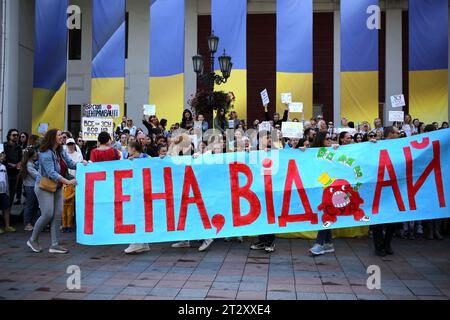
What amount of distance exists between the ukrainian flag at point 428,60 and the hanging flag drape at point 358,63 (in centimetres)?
118

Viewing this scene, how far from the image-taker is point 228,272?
19.2 feet

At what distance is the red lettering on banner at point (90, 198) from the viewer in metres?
6.70

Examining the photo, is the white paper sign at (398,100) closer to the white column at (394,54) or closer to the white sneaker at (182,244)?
the white column at (394,54)

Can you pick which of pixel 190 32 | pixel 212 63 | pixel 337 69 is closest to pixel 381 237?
pixel 212 63

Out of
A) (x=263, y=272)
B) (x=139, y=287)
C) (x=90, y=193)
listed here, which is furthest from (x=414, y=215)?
(x=90, y=193)

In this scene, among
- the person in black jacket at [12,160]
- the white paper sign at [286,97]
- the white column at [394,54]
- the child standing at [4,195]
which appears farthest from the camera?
the white column at [394,54]

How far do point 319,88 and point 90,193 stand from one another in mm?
13011

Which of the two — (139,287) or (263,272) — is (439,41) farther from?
(139,287)

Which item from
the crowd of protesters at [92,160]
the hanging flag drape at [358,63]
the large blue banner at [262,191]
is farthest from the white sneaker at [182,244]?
the hanging flag drape at [358,63]

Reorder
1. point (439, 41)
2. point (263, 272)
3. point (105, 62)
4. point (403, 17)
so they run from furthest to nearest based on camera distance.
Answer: point (403, 17), point (105, 62), point (439, 41), point (263, 272)

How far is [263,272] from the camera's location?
5.85m

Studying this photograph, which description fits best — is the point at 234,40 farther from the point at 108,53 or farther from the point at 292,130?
the point at 292,130

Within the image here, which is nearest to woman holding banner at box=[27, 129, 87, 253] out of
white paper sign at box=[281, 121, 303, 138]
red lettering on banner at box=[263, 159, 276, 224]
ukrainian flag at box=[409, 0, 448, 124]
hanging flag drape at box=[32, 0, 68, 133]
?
red lettering on banner at box=[263, 159, 276, 224]

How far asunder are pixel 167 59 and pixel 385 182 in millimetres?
9496
